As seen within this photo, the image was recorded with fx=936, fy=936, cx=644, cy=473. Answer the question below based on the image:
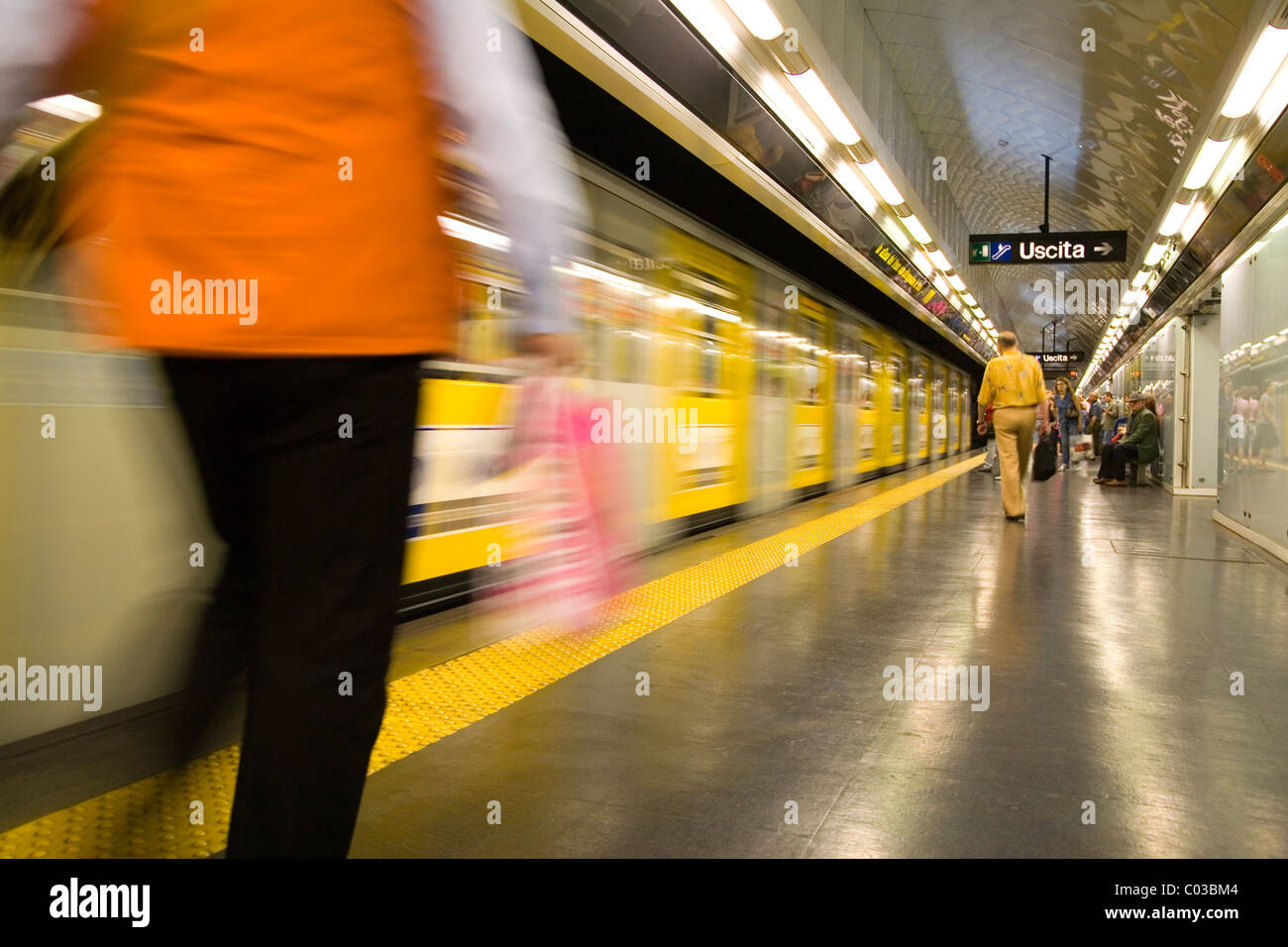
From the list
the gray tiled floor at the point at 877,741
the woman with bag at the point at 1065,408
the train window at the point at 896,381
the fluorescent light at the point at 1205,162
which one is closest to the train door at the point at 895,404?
the train window at the point at 896,381

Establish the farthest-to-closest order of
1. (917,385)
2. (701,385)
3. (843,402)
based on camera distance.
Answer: (917,385)
(843,402)
(701,385)

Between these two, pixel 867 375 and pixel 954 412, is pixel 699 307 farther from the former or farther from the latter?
pixel 954 412

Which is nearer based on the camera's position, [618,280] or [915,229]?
[618,280]

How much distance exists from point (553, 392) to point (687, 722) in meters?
1.81

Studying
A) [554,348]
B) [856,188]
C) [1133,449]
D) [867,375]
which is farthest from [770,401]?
[1133,449]

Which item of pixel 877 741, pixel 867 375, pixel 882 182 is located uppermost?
pixel 882 182

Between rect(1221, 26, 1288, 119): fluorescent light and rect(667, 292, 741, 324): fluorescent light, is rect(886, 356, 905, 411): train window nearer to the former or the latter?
rect(667, 292, 741, 324): fluorescent light

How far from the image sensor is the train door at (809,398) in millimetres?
9750

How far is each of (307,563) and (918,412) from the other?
63.0 feet

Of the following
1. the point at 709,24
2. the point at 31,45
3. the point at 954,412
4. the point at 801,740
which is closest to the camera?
the point at 31,45

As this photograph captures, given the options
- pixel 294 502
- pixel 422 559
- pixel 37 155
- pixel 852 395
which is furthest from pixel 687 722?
pixel 852 395

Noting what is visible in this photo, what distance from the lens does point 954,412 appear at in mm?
26438

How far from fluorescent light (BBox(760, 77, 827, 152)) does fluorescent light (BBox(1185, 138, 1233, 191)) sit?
3.00 meters

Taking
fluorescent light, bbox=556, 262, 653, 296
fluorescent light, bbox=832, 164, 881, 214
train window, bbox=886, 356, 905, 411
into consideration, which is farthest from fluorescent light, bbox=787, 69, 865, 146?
train window, bbox=886, 356, 905, 411
